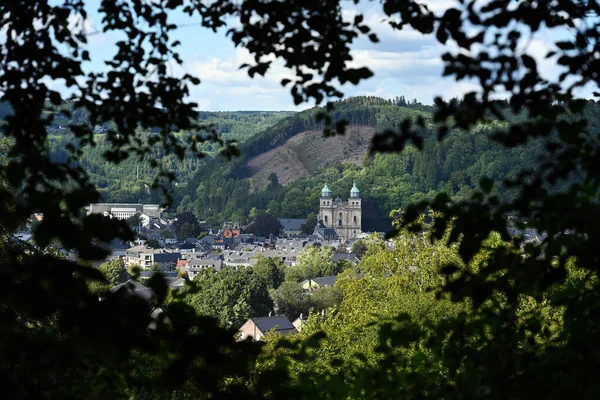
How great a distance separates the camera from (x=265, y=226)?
19100cm

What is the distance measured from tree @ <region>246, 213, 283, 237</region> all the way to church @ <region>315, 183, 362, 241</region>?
31.8 ft

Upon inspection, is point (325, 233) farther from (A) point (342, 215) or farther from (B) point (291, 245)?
(B) point (291, 245)

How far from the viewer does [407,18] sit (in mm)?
5188

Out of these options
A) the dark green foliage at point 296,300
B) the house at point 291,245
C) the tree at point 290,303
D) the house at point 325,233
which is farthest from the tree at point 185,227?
the tree at point 290,303

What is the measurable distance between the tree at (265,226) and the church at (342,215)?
382 inches

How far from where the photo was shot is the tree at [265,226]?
7520 inches

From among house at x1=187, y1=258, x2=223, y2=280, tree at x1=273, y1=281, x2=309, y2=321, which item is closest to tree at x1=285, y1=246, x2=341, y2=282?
house at x1=187, y1=258, x2=223, y2=280

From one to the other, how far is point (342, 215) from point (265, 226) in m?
17.3

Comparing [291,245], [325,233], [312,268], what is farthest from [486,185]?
[325,233]

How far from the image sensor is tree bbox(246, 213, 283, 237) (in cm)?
19100

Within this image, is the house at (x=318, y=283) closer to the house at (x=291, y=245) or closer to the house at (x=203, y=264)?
the house at (x=203, y=264)

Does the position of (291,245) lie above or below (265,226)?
below

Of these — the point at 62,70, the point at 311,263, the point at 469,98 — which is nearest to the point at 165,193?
the point at 62,70

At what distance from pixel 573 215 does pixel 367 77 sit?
1.40 m
